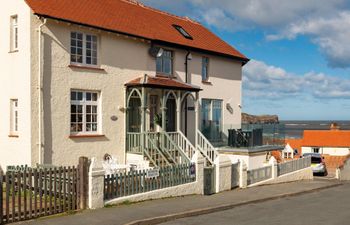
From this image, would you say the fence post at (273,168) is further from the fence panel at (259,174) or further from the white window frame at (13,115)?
the white window frame at (13,115)

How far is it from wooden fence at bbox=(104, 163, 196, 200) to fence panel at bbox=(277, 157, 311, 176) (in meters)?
8.66

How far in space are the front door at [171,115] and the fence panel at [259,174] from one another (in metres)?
4.33

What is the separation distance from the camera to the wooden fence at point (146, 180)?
12103 millimetres

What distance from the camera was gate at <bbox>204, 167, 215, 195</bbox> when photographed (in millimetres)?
15870

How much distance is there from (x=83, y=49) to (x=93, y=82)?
4.35ft

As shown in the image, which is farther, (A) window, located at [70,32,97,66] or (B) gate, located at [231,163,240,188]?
(B) gate, located at [231,163,240,188]

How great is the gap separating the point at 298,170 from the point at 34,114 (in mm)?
16119

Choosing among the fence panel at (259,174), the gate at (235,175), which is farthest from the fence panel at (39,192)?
the fence panel at (259,174)

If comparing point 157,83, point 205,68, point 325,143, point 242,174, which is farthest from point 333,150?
point 157,83

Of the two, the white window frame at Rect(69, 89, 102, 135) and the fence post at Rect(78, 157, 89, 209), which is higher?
the white window frame at Rect(69, 89, 102, 135)

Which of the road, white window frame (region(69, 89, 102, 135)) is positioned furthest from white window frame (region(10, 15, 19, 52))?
the road

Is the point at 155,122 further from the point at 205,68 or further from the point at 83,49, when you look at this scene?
the point at 205,68

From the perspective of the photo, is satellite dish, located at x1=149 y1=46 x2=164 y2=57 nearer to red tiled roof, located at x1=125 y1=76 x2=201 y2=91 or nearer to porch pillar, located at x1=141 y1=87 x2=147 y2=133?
red tiled roof, located at x1=125 y1=76 x2=201 y2=91

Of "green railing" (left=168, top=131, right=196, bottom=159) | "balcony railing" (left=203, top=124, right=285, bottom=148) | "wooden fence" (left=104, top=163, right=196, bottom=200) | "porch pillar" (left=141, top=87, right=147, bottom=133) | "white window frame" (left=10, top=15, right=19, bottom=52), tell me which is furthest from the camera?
"balcony railing" (left=203, top=124, right=285, bottom=148)
